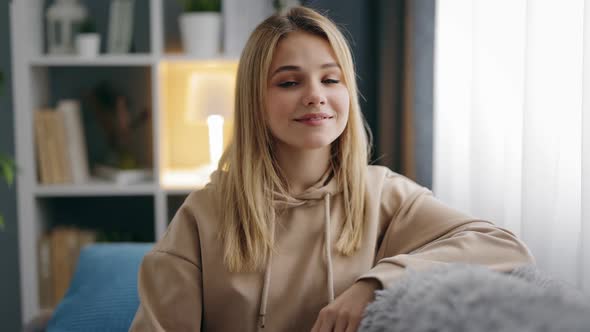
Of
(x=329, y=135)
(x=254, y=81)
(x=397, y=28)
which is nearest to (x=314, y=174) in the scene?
(x=329, y=135)

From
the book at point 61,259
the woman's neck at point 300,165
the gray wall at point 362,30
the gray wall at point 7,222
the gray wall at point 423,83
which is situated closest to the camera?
the woman's neck at point 300,165

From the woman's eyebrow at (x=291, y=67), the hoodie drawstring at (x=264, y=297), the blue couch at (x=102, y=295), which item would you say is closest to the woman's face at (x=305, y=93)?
the woman's eyebrow at (x=291, y=67)

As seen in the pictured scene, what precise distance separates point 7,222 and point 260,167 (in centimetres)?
222

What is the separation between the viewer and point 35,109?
2508mm

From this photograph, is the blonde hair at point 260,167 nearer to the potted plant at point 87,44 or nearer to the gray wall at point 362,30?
Result: the gray wall at point 362,30

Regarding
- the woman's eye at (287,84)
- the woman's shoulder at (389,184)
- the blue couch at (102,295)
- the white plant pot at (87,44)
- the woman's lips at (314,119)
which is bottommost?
the blue couch at (102,295)

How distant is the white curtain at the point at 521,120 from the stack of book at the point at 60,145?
1.48 metres

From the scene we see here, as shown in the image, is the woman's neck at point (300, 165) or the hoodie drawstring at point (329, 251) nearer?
the hoodie drawstring at point (329, 251)

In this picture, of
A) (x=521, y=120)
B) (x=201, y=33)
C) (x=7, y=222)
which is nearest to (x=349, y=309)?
(x=521, y=120)

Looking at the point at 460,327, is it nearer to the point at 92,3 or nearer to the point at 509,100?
the point at 509,100

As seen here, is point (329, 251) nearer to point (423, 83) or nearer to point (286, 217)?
point (286, 217)

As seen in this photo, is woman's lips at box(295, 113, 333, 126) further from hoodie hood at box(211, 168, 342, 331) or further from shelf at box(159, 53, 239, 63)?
shelf at box(159, 53, 239, 63)

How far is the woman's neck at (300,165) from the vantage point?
1.26m

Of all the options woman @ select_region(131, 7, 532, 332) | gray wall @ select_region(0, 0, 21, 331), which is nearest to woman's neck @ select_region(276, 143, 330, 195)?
woman @ select_region(131, 7, 532, 332)
